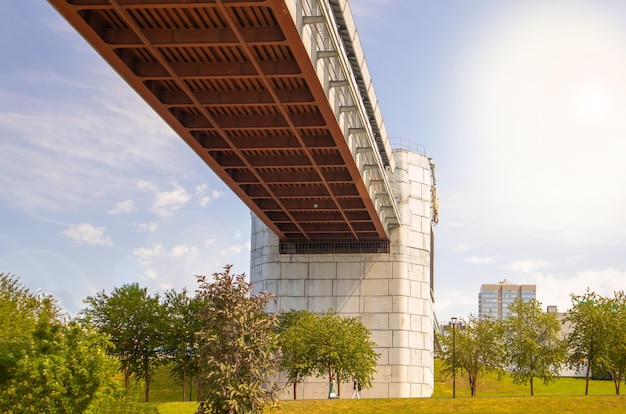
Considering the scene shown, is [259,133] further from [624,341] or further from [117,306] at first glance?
[624,341]

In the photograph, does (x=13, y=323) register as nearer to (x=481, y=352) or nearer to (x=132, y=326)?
(x=132, y=326)

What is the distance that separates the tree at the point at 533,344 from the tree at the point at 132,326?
2793cm

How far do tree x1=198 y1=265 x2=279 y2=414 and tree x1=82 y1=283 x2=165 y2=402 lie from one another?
29.2 meters

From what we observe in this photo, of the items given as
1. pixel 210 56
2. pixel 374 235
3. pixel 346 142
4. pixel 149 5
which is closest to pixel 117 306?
pixel 374 235

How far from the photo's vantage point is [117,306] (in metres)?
64.7

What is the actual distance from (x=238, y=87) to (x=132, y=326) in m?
29.4

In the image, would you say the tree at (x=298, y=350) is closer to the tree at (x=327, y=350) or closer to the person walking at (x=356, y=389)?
the tree at (x=327, y=350)

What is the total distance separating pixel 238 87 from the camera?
41.4 meters

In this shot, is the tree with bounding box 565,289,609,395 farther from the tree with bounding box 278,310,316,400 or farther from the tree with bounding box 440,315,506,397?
the tree with bounding box 278,310,316,400

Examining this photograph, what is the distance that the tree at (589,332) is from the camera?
200 feet

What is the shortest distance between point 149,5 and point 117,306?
37.7 meters

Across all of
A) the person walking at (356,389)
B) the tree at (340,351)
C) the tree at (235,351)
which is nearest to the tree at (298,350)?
the tree at (340,351)

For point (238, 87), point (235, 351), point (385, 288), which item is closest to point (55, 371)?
point (235, 351)

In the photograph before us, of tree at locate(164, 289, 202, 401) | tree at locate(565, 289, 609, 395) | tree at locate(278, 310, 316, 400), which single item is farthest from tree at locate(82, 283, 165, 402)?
tree at locate(565, 289, 609, 395)
